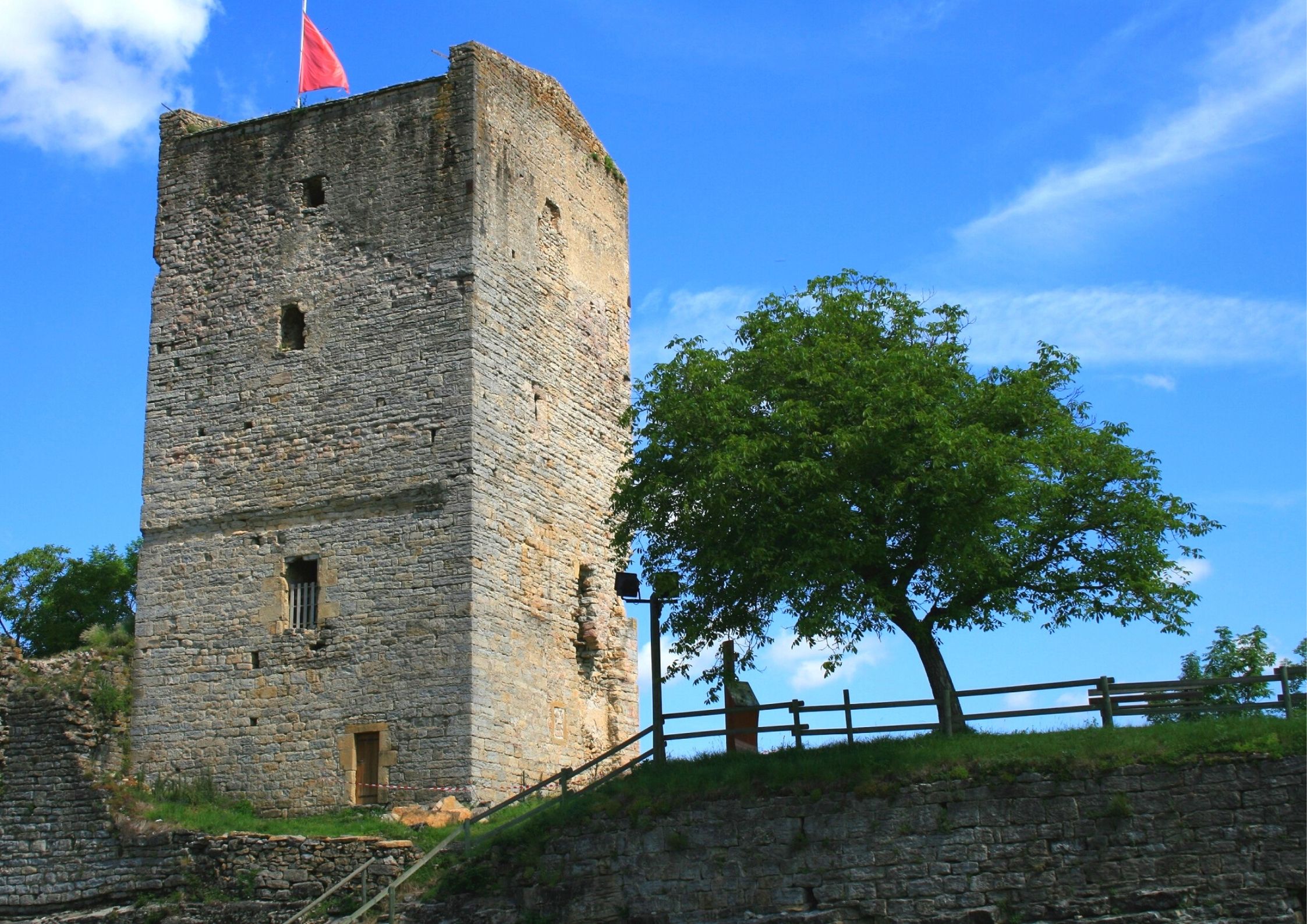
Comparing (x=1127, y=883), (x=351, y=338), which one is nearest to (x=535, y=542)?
(x=351, y=338)

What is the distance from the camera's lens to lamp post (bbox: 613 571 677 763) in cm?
2045

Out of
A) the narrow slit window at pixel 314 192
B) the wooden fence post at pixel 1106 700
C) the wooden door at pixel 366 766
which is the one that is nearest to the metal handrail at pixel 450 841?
the wooden door at pixel 366 766

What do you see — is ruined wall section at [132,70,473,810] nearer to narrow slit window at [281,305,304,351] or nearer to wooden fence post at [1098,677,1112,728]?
narrow slit window at [281,305,304,351]

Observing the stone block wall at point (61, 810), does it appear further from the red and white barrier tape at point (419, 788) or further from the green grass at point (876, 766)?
the green grass at point (876, 766)

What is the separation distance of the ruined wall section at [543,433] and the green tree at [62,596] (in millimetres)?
11000

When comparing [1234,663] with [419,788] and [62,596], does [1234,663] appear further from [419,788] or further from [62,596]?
[62,596]

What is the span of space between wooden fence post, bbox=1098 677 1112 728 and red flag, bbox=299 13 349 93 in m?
16.1

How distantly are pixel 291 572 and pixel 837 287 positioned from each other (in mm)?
9276

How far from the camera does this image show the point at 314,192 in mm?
25078

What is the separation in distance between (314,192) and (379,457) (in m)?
5.06

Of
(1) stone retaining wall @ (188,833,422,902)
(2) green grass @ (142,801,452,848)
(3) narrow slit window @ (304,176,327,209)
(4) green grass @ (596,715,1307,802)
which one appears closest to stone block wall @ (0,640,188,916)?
(2) green grass @ (142,801,452,848)

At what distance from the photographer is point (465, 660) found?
Result: 842 inches

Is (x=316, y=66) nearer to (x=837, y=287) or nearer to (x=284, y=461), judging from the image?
(x=284, y=461)

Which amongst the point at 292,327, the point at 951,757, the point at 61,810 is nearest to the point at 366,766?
the point at 61,810
